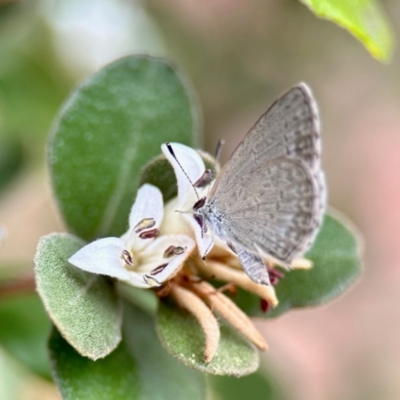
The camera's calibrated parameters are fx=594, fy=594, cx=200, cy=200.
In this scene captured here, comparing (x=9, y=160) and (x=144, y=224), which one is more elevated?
(x=144, y=224)

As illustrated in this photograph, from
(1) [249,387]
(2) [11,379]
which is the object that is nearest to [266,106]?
(1) [249,387]

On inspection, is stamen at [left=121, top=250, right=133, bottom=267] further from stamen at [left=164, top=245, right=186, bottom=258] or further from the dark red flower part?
the dark red flower part

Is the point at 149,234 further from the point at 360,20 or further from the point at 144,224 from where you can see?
the point at 360,20

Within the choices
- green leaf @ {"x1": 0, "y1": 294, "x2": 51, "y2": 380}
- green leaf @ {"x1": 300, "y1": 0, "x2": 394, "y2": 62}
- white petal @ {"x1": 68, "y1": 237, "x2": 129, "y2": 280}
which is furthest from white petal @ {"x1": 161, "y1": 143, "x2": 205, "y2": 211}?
green leaf @ {"x1": 0, "y1": 294, "x2": 51, "y2": 380}

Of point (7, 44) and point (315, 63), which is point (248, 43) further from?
point (7, 44)

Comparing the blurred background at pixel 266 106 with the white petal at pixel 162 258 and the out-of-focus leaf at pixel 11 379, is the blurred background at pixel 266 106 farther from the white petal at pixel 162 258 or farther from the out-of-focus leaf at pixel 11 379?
the white petal at pixel 162 258
